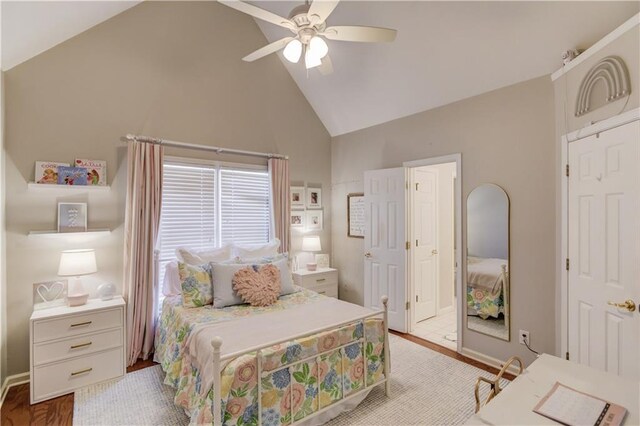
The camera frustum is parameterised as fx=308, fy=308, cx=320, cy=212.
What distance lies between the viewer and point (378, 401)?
246 cm

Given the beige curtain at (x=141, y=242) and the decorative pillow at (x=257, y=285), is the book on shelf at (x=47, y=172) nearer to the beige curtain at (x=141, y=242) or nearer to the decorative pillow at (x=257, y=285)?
the beige curtain at (x=141, y=242)

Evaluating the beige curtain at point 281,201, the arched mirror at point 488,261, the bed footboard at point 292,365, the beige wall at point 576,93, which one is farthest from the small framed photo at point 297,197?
the beige wall at point 576,93

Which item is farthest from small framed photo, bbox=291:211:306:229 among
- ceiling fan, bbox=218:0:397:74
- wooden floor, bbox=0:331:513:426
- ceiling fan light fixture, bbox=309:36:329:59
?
wooden floor, bbox=0:331:513:426

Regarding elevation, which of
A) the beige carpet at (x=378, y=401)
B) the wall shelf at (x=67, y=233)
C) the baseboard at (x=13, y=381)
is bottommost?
the beige carpet at (x=378, y=401)

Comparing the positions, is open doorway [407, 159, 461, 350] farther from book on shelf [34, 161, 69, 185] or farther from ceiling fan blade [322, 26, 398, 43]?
book on shelf [34, 161, 69, 185]

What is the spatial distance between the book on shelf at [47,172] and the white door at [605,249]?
438 cm

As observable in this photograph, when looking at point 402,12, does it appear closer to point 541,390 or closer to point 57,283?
point 541,390

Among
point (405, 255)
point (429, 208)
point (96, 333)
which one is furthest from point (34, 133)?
point (429, 208)

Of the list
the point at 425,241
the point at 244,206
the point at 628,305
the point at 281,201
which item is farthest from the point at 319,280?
the point at 628,305

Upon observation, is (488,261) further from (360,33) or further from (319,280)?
(360,33)

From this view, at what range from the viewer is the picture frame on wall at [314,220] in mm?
4750

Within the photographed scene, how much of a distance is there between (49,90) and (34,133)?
0.43 metres

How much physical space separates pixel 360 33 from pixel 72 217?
301cm

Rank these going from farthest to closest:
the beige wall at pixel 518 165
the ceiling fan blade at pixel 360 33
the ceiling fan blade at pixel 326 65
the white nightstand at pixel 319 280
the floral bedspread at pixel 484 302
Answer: the white nightstand at pixel 319 280
the floral bedspread at pixel 484 302
the beige wall at pixel 518 165
the ceiling fan blade at pixel 326 65
the ceiling fan blade at pixel 360 33
